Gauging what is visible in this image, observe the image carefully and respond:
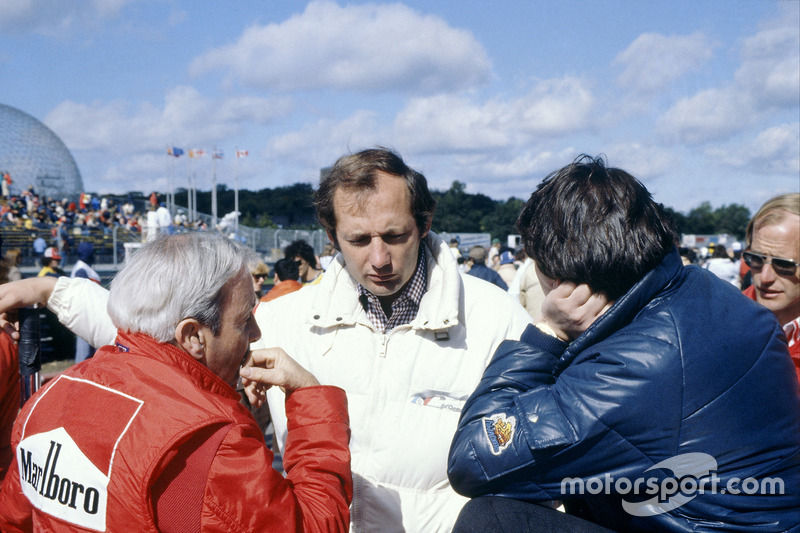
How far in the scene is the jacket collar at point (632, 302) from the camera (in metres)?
1.32

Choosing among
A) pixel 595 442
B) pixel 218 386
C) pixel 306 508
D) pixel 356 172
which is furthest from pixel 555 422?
pixel 356 172

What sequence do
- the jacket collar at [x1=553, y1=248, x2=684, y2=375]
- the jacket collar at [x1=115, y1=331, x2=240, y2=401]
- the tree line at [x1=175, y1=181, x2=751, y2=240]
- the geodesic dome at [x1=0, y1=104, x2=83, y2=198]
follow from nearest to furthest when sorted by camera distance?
the jacket collar at [x1=553, y1=248, x2=684, y2=375] → the jacket collar at [x1=115, y1=331, x2=240, y2=401] → the geodesic dome at [x1=0, y1=104, x2=83, y2=198] → the tree line at [x1=175, y1=181, x2=751, y2=240]

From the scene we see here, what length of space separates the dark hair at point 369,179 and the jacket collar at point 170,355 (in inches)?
39.7

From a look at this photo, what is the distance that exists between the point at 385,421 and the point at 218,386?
700mm

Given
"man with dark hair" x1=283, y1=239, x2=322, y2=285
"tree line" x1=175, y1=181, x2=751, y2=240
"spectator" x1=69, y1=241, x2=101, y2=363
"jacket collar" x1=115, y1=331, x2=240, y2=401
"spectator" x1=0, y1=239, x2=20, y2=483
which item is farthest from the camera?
"tree line" x1=175, y1=181, x2=751, y2=240

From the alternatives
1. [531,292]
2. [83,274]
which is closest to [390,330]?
[531,292]

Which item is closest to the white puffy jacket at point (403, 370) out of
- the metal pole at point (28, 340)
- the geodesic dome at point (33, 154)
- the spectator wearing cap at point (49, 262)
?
the metal pole at point (28, 340)

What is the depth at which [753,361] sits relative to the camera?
49.0 inches

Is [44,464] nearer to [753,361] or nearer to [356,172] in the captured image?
[356,172]

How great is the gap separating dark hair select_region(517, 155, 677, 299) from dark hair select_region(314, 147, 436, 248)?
950 mm

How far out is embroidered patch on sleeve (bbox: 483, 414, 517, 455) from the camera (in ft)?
4.23

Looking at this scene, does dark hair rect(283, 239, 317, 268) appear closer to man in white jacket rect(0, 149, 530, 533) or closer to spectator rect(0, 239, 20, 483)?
spectator rect(0, 239, 20, 483)

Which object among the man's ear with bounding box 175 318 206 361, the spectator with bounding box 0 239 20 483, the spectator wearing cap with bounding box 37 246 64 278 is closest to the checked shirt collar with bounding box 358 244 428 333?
the man's ear with bounding box 175 318 206 361

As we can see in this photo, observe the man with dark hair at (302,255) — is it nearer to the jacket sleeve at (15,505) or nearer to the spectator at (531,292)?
the spectator at (531,292)
